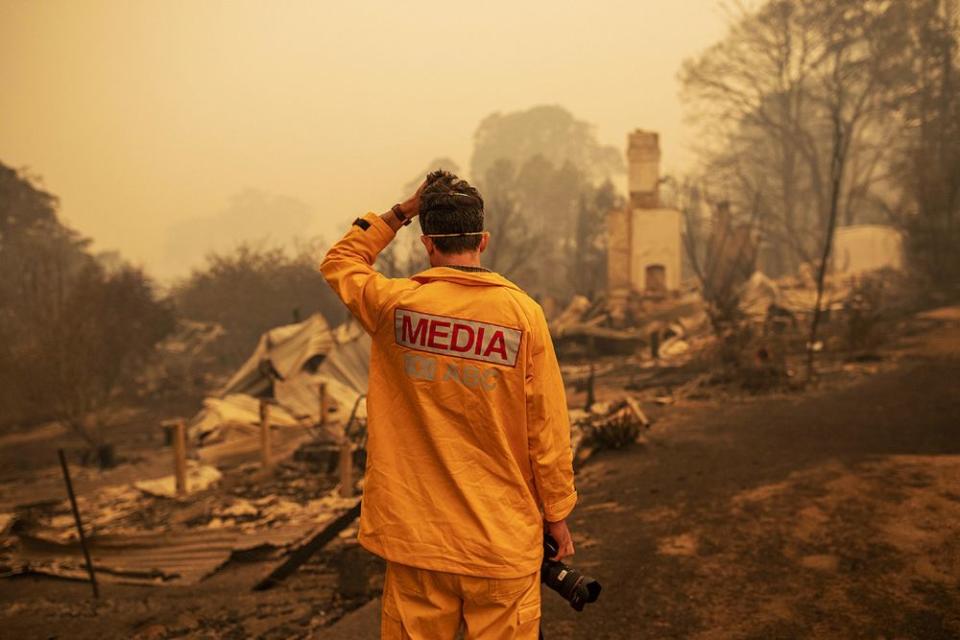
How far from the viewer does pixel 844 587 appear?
11.7 feet

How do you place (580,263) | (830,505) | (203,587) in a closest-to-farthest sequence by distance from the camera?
(830,505) → (203,587) → (580,263)

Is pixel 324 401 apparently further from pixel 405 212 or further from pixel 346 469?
pixel 405 212

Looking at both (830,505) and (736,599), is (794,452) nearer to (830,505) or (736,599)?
(830,505)

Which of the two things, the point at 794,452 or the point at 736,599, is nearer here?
the point at 736,599

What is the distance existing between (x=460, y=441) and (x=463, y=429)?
4 centimetres

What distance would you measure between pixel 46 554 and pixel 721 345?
10904mm

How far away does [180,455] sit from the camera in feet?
29.3

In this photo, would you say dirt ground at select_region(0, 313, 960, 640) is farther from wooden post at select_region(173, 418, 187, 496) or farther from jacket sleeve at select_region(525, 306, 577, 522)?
wooden post at select_region(173, 418, 187, 496)

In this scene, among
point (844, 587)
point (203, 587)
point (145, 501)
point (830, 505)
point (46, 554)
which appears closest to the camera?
point (844, 587)

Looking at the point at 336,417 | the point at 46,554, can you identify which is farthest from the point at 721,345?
the point at 46,554

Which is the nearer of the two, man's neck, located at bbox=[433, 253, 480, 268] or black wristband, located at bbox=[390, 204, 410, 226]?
man's neck, located at bbox=[433, 253, 480, 268]

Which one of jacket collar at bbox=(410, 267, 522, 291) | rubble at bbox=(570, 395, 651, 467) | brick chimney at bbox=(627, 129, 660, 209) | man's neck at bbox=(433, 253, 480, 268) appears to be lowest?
rubble at bbox=(570, 395, 651, 467)

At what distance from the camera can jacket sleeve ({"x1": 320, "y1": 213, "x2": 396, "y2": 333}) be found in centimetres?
207

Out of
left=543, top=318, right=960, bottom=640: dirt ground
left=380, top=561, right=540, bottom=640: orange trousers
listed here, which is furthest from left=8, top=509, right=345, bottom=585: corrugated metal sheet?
left=380, top=561, right=540, bottom=640: orange trousers
